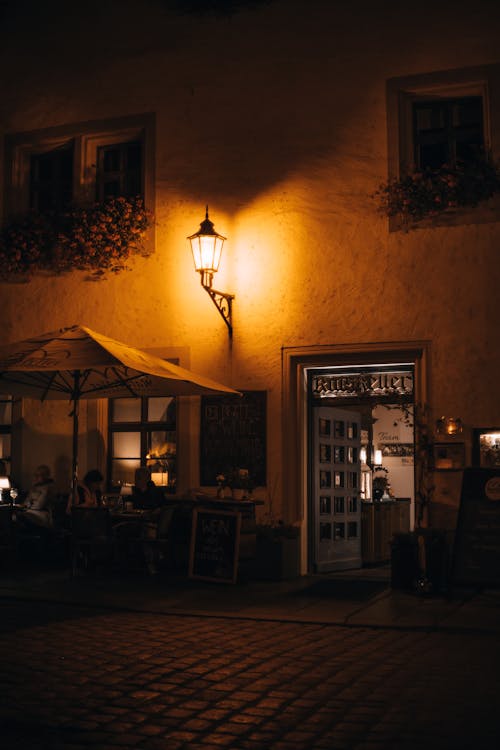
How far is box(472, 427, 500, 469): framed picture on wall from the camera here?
11.5 meters

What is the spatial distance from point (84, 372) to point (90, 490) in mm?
1563

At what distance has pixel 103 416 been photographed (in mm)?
13641

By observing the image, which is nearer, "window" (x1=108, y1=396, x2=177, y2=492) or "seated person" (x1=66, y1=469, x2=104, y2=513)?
"seated person" (x1=66, y1=469, x2=104, y2=513)

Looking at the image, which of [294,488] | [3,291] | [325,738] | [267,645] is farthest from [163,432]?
[325,738]

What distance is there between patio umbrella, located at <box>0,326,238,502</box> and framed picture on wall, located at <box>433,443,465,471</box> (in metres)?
2.50

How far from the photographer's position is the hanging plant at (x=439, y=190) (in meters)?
11.7

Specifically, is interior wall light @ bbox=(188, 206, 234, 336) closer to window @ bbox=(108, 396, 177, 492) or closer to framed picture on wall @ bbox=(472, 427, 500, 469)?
window @ bbox=(108, 396, 177, 492)

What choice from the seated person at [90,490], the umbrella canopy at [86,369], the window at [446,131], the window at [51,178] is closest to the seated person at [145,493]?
the seated person at [90,490]

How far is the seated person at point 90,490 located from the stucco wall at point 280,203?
120 cm

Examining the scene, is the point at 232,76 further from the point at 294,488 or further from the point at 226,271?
the point at 294,488

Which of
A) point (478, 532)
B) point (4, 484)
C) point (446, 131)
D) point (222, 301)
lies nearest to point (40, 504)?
point (4, 484)

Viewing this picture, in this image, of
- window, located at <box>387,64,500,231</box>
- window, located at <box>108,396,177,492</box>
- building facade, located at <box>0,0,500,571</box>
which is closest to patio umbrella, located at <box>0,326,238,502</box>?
window, located at <box>108,396,177,492</box>

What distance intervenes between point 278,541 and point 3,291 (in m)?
5.54

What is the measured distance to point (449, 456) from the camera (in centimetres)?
1155
